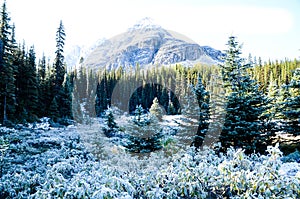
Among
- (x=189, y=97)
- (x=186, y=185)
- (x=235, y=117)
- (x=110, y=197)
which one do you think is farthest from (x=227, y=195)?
(x=189, y=97)

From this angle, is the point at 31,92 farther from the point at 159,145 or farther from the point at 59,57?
the point at 159,145

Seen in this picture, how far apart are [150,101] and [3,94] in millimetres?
54566

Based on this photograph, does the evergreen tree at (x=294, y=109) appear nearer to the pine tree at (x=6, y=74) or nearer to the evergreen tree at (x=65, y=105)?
the pine tree at (x=6, y=74)

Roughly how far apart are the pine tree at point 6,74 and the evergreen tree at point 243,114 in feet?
71.1

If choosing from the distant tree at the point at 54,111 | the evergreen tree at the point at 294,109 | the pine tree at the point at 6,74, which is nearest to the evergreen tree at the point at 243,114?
the evergreen tree at the point at 294,109

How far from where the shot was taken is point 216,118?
14.6 meters

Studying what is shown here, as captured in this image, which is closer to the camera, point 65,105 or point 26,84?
point 26,84

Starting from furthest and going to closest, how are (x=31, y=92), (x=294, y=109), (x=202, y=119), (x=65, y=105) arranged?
(x=65, y=105) < (x=31, y=92) < (x=294, y=109) < (x=202, y=119)

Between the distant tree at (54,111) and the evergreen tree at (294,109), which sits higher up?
→ the evergreen tree at (294,109)

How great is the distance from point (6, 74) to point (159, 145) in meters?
20.4

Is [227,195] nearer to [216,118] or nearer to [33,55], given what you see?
[216,118]

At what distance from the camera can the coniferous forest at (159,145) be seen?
5.46 m

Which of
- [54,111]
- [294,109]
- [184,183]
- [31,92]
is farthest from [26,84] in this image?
[184,183]

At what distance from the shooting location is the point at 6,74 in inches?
1073
